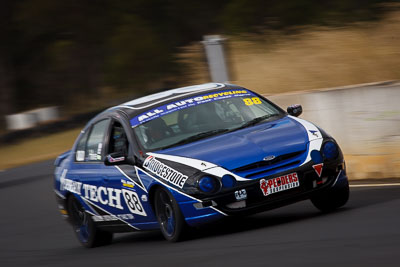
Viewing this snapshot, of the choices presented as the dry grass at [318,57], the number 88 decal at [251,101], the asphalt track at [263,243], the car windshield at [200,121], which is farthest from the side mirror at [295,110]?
the dry grass at [318,57]

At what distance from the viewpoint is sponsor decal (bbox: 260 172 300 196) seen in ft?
24.3

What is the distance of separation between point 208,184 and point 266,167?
1.74 ft

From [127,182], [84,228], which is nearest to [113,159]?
[127,182]

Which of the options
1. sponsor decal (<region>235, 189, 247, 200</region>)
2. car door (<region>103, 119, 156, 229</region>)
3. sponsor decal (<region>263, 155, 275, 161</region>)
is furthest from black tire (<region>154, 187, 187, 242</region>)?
sponsor decal (<region>263, 155, 275, 161</region>)

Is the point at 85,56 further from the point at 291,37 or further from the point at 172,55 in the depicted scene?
the point at 291,37

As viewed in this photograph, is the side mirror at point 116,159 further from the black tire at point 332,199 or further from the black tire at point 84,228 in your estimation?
the black tire at point 332,199

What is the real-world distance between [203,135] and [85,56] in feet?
124

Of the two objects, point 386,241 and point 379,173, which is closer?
point 386,241

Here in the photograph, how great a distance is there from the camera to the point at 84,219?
9.88m

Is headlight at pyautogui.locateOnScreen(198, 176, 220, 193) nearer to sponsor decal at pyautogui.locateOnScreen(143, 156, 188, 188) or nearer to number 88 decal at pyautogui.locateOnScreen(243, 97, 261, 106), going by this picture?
sponsor decal at pyautogui.locateOnScreen(143, 156, 188, 188)

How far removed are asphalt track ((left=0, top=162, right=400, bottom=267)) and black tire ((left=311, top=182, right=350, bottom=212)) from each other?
0.27ft

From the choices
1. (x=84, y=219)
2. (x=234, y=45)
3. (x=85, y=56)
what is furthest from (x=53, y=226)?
(x=85, y=56)

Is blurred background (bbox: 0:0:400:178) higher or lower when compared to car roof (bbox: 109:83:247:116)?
lower

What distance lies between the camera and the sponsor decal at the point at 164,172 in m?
7.50
